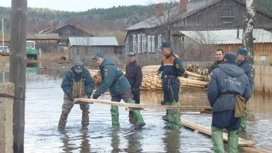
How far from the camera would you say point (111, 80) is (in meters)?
14.1

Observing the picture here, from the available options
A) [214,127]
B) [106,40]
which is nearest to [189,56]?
[214,127]

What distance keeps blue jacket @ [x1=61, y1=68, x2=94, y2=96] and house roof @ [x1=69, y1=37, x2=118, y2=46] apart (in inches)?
2726

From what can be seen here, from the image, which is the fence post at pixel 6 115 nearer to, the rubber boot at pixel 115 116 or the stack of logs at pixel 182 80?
the rubber boot at pixel 115 116

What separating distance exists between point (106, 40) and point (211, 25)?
38.0 metres

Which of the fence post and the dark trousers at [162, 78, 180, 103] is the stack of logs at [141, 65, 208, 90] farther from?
the fence post

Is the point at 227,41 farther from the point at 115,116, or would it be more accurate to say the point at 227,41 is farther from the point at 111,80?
the point at 111,80

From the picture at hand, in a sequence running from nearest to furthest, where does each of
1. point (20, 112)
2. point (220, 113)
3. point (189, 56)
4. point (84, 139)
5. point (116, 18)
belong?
point (20, 112), point (220, 113), point (84, 139), point (189, 56), point (116, 18)

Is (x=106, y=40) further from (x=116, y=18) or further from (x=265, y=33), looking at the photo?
(x=116, y=18)

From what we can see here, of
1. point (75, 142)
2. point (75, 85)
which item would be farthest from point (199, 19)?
point (75, 142)

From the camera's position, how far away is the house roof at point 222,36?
4697 centimetres

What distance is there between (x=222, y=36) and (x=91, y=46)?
39.1 meters

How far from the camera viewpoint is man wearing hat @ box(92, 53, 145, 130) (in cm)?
1404

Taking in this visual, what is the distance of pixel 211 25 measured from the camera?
5594cm

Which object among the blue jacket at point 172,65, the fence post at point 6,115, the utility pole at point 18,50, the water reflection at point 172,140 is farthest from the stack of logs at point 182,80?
the fence post at point 6,115
